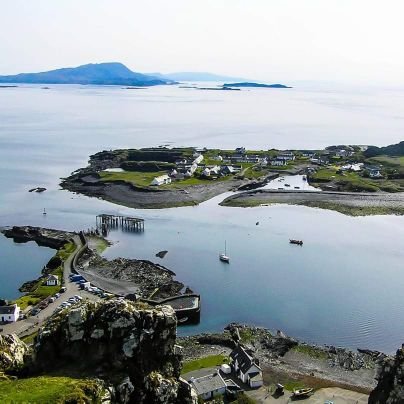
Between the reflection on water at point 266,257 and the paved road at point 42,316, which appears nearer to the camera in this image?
the paved road at point 42,316

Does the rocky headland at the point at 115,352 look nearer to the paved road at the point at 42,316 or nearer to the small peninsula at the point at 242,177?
the paved road at the point at 42,316

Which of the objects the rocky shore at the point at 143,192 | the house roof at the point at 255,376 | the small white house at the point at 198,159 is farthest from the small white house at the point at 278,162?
the house roof at the point at 255,376

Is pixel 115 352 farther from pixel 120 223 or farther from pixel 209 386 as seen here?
pixel 120 223

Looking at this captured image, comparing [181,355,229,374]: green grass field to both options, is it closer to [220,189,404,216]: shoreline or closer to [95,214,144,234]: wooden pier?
[95,214,144,234]: wooden pier

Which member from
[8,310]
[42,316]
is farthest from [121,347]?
[42,316]

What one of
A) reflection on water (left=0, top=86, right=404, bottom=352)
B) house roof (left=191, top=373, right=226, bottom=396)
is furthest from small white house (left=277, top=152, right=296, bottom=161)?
house roof (left=191, top=373, right=226, bottom=396)

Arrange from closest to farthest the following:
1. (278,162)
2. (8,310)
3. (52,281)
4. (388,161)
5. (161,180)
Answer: (8,310)
(52,281)
(161,180)
(278,162)
(388,161)
